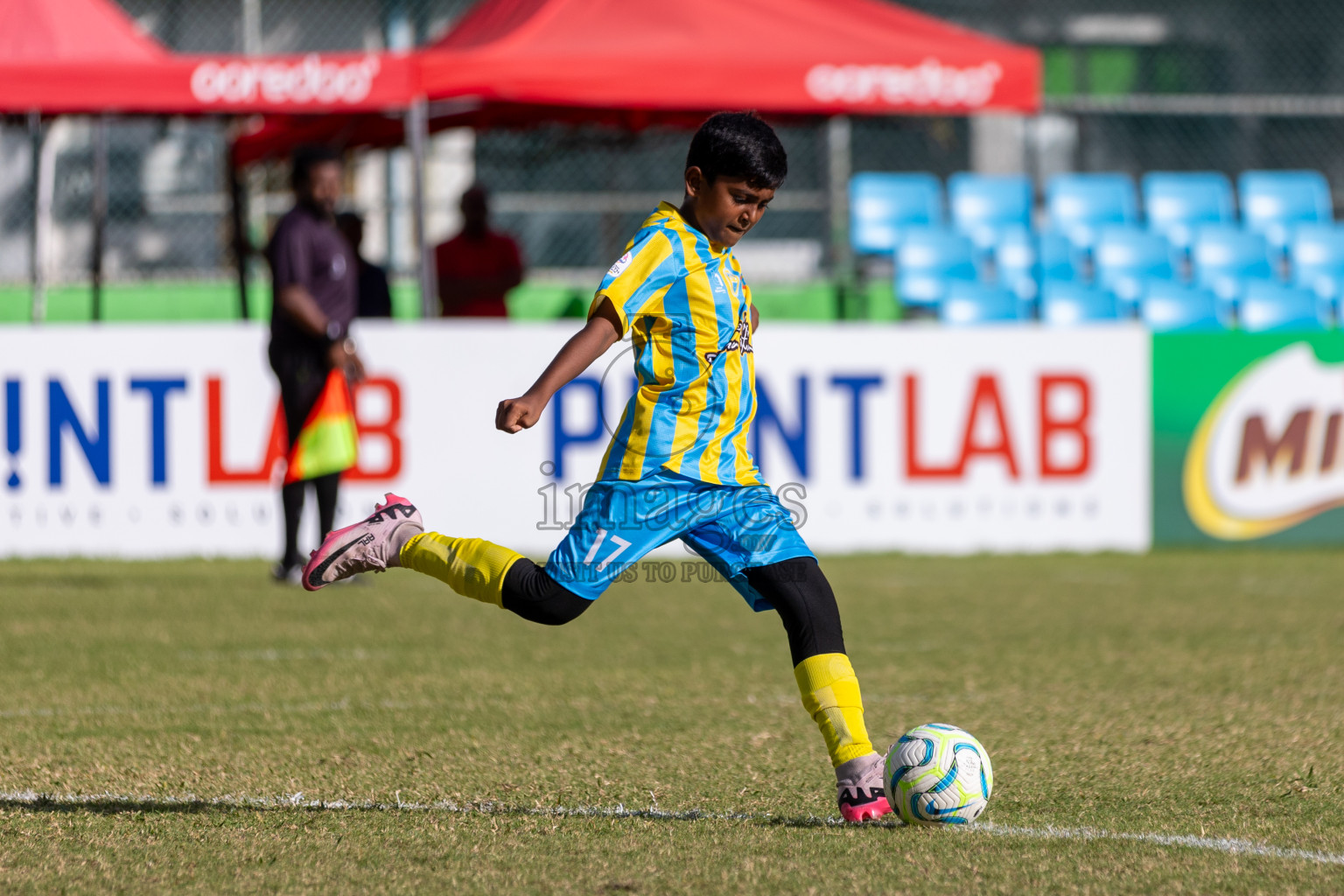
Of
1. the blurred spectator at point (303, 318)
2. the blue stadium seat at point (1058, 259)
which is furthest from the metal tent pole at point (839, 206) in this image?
the blurred spectator at point (303, 318)

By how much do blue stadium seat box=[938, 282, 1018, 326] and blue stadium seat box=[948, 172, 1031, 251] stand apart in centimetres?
91

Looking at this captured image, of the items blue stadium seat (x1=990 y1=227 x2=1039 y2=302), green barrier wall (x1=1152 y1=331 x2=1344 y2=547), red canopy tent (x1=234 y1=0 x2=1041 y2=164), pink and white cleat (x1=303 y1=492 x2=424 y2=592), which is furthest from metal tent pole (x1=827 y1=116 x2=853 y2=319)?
pink and white cleat (x1=303 y1=492 x2=424 y2=592)

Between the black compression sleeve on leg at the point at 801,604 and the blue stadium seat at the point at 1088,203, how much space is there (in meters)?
10.8

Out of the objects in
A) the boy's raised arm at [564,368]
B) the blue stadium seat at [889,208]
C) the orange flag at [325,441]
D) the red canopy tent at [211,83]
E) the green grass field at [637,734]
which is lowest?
the green grass field at [637,734]

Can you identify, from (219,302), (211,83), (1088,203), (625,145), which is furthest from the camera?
(625,145)

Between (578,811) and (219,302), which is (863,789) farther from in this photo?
(219,302)

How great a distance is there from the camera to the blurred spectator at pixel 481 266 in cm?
1182

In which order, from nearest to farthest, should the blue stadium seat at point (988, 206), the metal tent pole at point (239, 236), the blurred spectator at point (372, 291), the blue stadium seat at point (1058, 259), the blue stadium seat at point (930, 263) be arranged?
the blurred spectator at point (372, 291), the metal tent pole at point (239, 236), the blue stadium seat at point (930, 263), the blue stadium seat at point (1058, 259), the blue stadium seat at point (988, 206)

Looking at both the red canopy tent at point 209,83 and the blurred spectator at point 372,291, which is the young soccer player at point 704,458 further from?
the red canopy tent at point 209,83

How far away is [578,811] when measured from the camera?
13.7ft

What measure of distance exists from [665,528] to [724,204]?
75cm

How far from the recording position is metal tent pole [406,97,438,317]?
1109 cm

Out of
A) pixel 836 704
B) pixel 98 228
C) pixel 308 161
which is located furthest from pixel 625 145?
pixel 836 704

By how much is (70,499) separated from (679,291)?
677 cm
